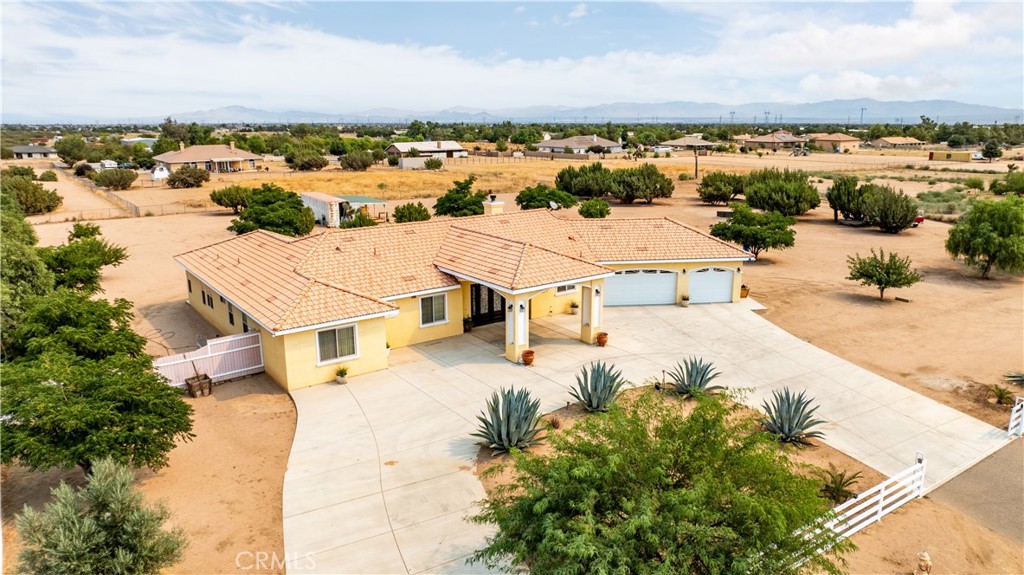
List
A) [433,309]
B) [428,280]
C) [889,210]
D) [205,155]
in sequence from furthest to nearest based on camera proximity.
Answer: [205,155] → [889,210] → [433,309] → [428,280]

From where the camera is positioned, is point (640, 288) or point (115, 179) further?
point (115, 179)

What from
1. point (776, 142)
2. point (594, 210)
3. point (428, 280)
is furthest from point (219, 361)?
point (776, 142)

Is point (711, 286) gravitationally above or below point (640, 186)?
below

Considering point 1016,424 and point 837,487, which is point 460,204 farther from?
point 837,487

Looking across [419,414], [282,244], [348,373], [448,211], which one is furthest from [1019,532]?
[448,211]

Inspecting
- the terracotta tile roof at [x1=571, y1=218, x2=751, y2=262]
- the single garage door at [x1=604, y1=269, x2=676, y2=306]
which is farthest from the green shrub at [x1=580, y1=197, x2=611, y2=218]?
the single garage door at [x1=604, y1=269, x2=676, y2=306]

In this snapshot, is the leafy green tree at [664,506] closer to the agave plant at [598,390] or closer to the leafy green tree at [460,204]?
the agave plant at [598,390]

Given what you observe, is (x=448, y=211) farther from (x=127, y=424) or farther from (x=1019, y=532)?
(x=1019, y=532)

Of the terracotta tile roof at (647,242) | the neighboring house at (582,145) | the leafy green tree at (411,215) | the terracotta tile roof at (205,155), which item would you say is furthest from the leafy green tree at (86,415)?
the neighboring house at (582,145)
